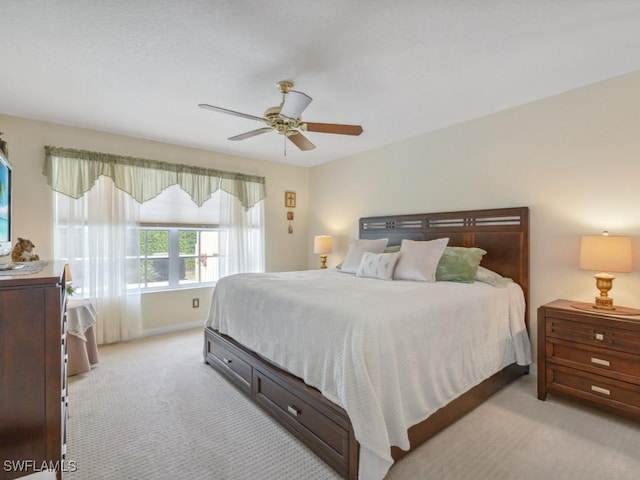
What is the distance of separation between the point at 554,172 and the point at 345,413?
8.87 ft

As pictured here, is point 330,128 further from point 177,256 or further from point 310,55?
point 177,256

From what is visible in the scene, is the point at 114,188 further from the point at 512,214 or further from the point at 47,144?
the point at 512,214

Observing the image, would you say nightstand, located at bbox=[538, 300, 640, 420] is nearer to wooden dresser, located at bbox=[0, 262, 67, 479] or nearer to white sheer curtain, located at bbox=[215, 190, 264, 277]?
wooden dresser, located at bbox=[0, 262, 67, 479]

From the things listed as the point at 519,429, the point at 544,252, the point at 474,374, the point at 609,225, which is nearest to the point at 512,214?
the point at 544,252

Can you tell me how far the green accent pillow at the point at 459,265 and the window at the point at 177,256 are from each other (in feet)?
10.3

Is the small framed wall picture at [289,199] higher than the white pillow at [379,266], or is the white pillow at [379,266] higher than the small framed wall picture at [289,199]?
the small framed wall picture at [289,199]

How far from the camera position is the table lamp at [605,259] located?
2.18m

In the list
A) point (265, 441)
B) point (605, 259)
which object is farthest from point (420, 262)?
point (265, 441)

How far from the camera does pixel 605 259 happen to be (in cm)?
222

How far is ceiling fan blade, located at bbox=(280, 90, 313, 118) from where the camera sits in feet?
6.75

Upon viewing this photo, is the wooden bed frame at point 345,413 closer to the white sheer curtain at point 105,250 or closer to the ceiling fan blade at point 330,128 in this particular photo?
the white sheer curtain at point 105,250

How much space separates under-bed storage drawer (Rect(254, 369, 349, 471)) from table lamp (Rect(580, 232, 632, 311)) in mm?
2126

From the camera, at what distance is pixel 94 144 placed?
3631 millimetres

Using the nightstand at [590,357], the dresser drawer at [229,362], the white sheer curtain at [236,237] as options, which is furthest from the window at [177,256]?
the nightstand at [590,357]
